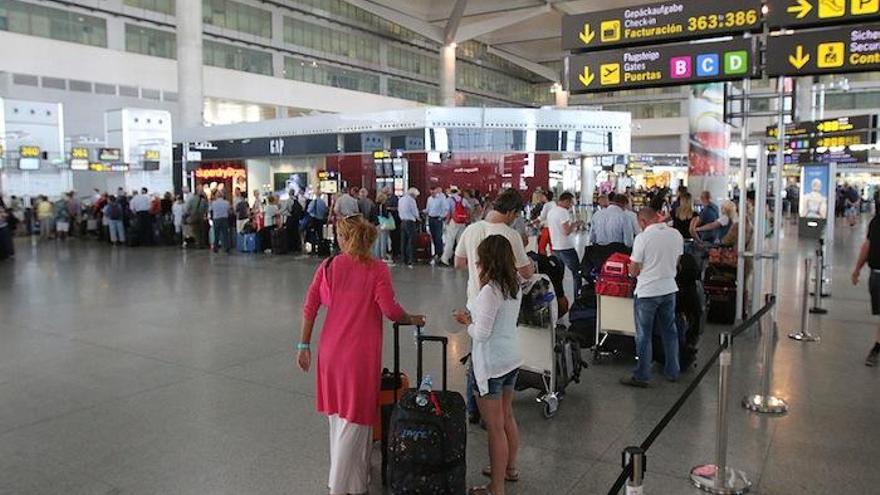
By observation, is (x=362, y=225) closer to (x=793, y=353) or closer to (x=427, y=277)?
(x=793, y=353)

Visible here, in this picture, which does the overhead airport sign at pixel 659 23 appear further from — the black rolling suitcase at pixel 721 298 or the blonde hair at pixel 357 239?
the blonde hair at pixel 357 239

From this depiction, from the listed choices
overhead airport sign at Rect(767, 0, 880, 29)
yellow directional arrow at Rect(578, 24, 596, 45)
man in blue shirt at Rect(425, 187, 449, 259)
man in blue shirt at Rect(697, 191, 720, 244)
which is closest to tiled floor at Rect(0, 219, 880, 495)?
man in blue shirt at Rect(697, 191, 720, 244)

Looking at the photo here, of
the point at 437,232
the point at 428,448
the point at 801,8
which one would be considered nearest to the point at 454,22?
the point at 437,232

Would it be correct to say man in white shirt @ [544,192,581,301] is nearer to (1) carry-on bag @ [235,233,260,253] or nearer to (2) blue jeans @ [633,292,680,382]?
(2) blue jeans @ [633,292,680,382]

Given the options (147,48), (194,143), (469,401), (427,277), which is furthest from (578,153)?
(147,48)

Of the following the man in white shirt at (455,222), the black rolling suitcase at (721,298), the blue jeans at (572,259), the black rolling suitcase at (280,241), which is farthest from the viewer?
the black rolling suitcase at (280,241)

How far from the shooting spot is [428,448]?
10.8 feet

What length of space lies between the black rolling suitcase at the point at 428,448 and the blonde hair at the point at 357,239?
0.79m

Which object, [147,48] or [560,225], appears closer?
[560,225]

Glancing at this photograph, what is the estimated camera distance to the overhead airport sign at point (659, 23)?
21.9ft

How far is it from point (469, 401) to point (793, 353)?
3.94 m

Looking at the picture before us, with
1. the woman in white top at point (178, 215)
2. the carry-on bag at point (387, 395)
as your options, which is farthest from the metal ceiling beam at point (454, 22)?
the carry-on bag at point (387, 395)

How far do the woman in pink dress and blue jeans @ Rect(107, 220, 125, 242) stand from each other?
61.1ft

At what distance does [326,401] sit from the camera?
360 cm
